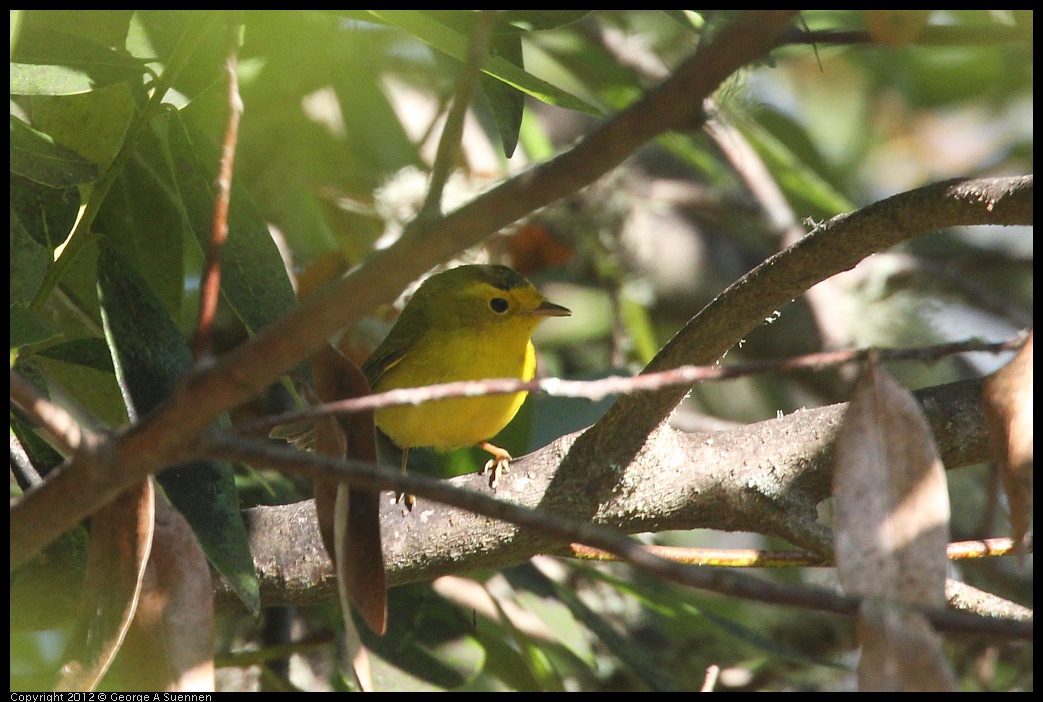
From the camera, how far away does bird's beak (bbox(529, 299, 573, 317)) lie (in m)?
3.01

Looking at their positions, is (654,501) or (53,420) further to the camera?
(654,501)

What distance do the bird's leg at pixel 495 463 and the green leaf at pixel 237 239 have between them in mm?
521

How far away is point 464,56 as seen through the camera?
5.77 ft

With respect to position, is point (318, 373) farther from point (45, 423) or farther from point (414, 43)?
point (414, 43)

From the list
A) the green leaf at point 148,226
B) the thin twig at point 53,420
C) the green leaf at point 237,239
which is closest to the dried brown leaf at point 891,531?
the thin twig at point 53,420

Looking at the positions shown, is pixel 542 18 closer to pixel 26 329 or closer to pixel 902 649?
pixel 26 329

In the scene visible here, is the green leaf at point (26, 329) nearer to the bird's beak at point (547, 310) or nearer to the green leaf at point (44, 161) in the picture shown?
the green leaf at point (44, 161)

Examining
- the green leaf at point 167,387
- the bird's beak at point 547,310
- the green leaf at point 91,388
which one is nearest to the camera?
the green leaf at point 167,387

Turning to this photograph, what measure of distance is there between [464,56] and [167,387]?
0.73 m

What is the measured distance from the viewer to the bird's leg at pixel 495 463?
1945 millimetres

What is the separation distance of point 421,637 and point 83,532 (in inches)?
40.5

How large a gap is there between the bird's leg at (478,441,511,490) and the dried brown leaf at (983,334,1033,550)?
92 centimetres

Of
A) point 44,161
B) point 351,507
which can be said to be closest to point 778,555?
point 351,507

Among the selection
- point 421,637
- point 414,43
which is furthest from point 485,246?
point 421,637
